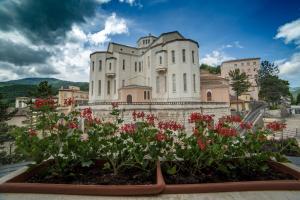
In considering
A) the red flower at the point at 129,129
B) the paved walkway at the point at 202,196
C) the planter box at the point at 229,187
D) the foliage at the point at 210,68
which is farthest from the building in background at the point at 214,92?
the foliage at the point at 210,68

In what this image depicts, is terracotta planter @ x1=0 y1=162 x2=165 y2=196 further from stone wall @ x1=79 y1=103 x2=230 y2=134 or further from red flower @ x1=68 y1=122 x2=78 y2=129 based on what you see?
stone wall @ x1=79 y1=103 x2=230 y2=134

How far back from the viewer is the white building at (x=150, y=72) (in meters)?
20.4

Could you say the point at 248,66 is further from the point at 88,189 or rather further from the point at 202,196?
the point at 88,189

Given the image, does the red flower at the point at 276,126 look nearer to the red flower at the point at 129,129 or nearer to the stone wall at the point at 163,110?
the red flower at the point at 129,129

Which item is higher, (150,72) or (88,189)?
(150,72)

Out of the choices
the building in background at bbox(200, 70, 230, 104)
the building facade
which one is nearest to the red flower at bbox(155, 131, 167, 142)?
the building in background at bbox(200, 70, 230, 104)

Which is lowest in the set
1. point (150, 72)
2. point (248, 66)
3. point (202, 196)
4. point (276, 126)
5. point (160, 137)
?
point (202, 196)

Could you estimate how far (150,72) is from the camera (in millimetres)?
23156

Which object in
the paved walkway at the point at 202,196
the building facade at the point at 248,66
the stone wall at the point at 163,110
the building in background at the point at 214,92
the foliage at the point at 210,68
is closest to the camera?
the paved walkway at the point at 202,196

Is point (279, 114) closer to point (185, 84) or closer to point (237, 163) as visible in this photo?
point (185, 84)

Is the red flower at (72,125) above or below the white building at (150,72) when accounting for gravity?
below

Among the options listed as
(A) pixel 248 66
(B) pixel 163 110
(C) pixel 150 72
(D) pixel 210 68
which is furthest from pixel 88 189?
(A) pixel 248 66

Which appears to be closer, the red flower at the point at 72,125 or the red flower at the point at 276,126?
the red flower at the point at 276,126

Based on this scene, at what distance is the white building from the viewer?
20375mm
